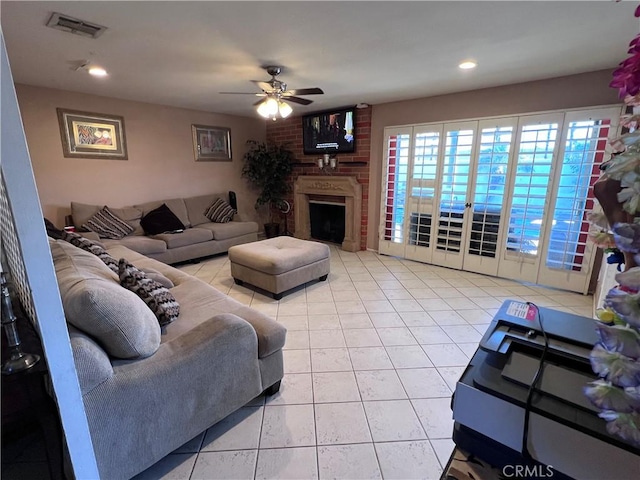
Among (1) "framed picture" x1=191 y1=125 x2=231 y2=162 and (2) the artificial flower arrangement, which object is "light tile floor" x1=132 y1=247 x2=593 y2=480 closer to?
(2) the artificial flower arrangement

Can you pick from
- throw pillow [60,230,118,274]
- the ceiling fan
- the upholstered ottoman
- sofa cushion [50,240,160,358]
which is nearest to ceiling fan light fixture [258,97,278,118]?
the ceiling fan

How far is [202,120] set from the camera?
191 inches

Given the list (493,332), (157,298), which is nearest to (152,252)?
(157,298)

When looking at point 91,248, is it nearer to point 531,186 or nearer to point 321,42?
point 321,42

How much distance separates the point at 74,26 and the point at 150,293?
5.73 feet

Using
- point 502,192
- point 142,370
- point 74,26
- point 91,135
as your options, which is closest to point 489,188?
point 502,192

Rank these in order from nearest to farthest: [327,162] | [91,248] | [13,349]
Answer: [13,349] < [91,248] < [327,162]

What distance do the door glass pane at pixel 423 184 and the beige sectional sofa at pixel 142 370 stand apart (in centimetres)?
302

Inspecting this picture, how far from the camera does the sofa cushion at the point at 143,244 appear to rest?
355 cm

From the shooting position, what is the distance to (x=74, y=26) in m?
1.92

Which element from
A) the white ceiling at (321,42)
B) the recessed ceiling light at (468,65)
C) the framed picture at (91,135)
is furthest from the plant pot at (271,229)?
the recessed ceiling light at (468,65)

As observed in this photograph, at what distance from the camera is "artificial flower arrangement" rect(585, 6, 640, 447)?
0.38 metres

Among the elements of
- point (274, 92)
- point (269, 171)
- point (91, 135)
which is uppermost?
point (274, 92)

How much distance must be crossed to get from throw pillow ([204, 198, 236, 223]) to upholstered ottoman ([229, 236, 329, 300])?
5.18ft
